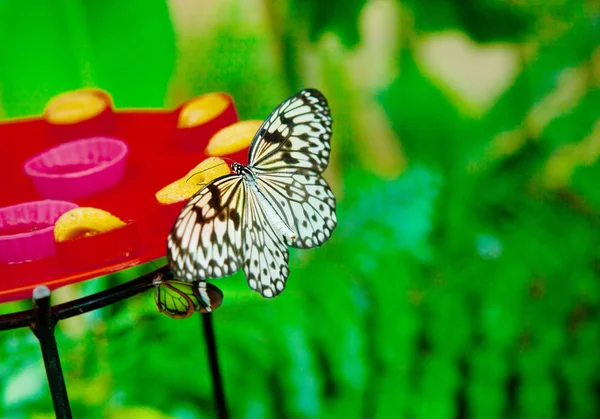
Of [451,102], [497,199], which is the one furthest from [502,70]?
[497,199]

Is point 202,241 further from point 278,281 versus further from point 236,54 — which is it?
point 236,54

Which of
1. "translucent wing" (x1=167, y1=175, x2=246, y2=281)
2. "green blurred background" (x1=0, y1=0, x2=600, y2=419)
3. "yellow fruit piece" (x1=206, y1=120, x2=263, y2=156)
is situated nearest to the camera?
"translucent wing" (x1=167, y1=175, x2=246, y2=281)

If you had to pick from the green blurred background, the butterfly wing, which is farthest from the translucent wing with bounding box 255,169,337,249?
the green blurred background

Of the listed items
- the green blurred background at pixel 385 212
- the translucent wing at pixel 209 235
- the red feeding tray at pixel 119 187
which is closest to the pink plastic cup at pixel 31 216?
the red feeding tray at pixel 119 187

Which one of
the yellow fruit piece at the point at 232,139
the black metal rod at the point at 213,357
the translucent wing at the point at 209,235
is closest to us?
the translucent wing at the point at 209,235

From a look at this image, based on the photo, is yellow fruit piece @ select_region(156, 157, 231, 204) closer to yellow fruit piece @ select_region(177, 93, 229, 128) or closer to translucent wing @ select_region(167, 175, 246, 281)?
translucent wing @ select_region(167, 175, 246, 281)

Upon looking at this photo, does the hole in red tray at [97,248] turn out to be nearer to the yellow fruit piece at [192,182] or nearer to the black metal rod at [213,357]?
the yellow fruit piece at [192,182]
